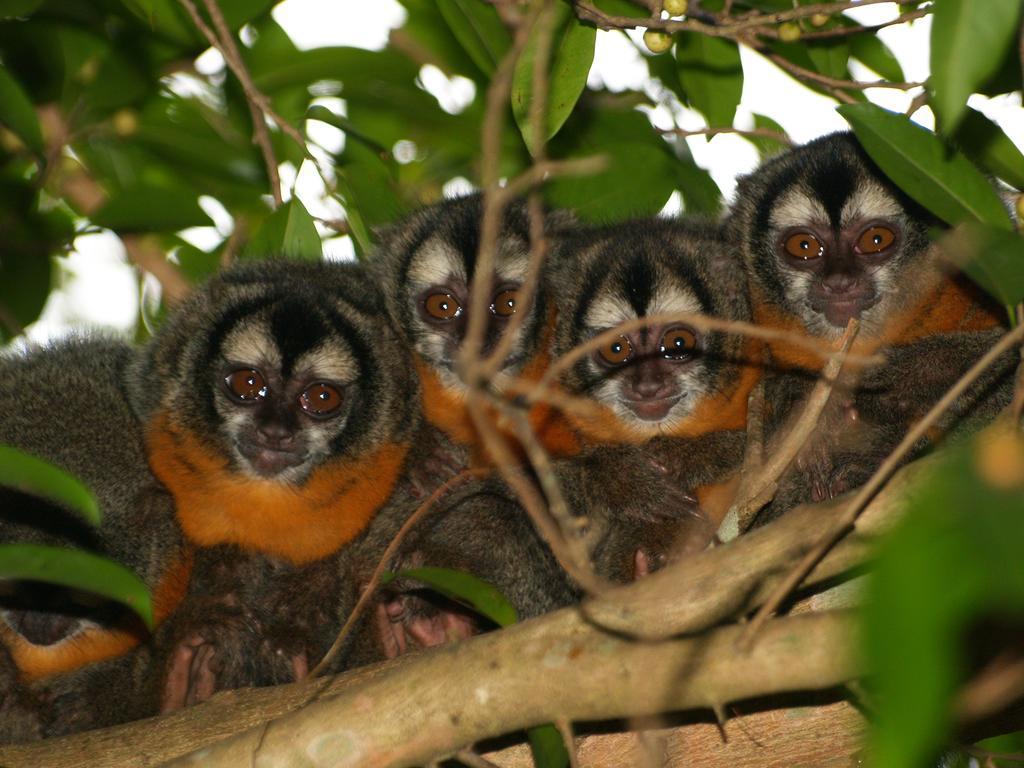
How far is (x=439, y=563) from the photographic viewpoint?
14.1 feet

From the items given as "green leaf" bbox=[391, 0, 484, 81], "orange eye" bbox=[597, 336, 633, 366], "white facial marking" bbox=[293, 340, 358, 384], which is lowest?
"orange eye" bbox=[597, 336, 633, 366]

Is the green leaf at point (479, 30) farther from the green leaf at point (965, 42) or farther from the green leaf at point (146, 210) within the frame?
the green leaf at point (965, 42)

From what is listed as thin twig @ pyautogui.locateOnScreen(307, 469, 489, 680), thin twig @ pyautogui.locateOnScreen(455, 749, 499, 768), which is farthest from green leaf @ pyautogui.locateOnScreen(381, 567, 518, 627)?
thin twig @ pyautogui.locateOnScreen(455, 749, 499, 768)

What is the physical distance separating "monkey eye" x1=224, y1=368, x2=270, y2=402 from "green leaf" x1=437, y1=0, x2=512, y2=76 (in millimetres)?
1347

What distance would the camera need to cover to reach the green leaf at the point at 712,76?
425 cm

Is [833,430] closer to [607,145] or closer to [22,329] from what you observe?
[607,145]

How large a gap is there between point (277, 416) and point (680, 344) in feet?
4.72

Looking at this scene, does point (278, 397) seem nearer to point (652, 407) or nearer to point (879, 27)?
point (652, 407)

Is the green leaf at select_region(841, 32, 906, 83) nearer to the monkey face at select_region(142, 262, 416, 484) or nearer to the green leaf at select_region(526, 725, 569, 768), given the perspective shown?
the monkey face at select_region(142, 262, 416, 484)

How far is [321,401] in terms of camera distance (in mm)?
4316

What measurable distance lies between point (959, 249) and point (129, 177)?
393 centimetres

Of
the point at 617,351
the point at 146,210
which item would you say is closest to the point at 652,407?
the point at 617,351

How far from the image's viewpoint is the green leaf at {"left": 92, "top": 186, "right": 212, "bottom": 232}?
4586 mm

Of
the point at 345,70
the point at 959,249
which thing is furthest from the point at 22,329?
the point at 959,249
